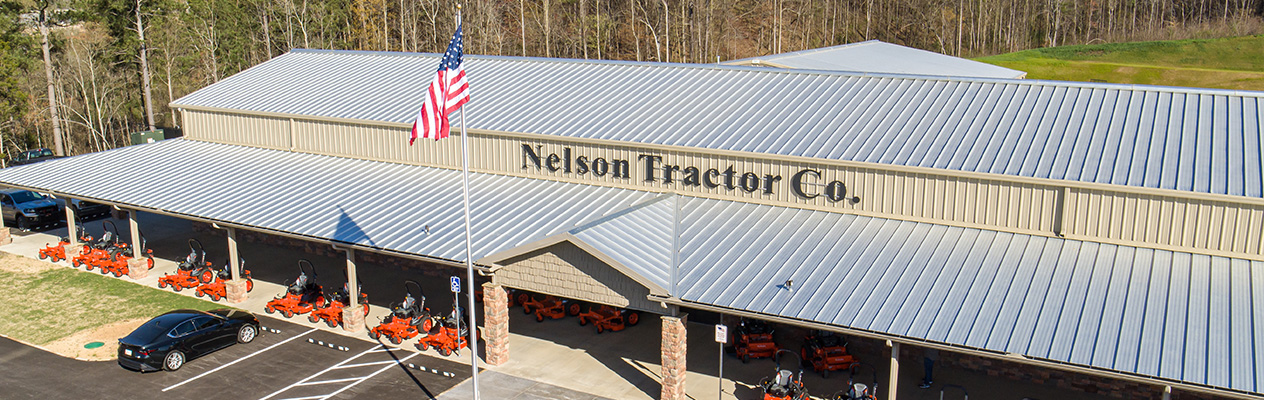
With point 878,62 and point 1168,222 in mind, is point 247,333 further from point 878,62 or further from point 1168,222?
point 878,62

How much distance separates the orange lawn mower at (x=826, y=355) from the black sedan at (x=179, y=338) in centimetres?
1533

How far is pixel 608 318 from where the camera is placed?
26516 millimetres

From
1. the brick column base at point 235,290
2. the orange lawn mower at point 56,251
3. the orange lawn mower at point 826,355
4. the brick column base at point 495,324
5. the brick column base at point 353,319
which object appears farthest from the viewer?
the orange lawn mower at point 56,251

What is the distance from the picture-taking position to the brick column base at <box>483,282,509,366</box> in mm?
23406

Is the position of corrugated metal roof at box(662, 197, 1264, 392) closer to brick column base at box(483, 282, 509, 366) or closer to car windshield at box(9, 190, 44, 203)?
brick column base at box(483, 282, 509, 366)

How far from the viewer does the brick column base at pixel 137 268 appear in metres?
32.0

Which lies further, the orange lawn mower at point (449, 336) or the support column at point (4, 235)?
the support column at point (4, 235)

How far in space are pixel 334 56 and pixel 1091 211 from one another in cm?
3109

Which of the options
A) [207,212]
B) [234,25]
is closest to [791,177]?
[207,212]

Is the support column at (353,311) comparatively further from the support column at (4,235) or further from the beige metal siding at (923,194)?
the support column at (4,235)

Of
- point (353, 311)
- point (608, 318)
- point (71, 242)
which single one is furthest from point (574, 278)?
point (71, 242)

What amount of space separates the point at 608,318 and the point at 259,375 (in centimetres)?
928

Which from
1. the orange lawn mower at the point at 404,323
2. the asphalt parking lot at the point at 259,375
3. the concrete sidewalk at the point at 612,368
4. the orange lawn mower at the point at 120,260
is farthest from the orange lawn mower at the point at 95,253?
the orange lawn mower at the point at 404,323

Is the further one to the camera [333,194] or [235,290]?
[333,194]
